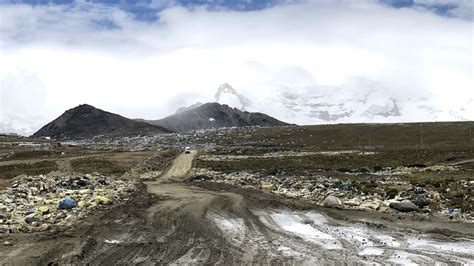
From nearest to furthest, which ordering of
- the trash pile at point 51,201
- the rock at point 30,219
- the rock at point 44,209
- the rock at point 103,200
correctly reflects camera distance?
the trash pile at point 51,201
the rock at point 30,219
the rock at point 44,209
the rock at point 103,200

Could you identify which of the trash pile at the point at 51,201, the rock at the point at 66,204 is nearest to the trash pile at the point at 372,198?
the trash pile at the point at 51,201

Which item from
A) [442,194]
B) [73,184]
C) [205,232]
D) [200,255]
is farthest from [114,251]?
[442,194]

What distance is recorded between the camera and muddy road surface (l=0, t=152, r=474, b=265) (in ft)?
48.6

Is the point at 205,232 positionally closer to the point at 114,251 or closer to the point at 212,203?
the point at 114,251

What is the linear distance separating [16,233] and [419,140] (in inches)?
5476

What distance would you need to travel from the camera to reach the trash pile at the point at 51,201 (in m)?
19.5

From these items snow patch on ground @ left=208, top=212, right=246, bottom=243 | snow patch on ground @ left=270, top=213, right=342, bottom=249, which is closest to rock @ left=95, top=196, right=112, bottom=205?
snow patch on ground @ left=208, top=212, right=246, bottom=243

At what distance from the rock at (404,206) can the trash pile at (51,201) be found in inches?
601

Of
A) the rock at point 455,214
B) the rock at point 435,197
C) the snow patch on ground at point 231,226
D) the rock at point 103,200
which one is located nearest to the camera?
the snow patch on ground at point 231,226

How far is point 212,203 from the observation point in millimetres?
27516

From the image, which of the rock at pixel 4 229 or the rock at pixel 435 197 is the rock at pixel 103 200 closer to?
the rock at pixel 4 229

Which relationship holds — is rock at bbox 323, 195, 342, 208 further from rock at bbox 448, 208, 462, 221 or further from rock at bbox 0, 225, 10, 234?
rock at bbox 0, 225, 10, 234

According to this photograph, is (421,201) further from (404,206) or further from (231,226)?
(231,226)

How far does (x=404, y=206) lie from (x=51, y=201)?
18.3 m
